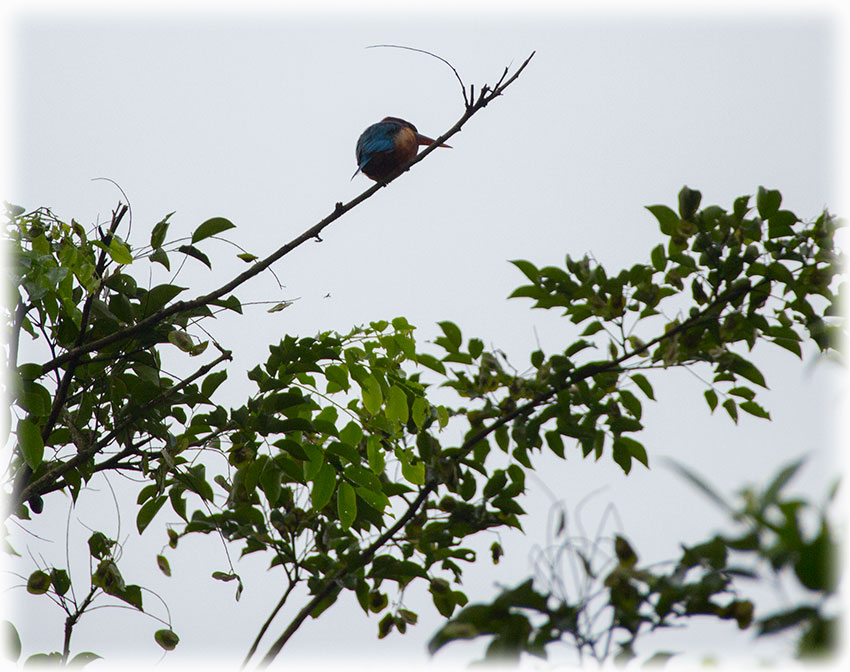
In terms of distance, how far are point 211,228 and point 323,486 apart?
80 cm

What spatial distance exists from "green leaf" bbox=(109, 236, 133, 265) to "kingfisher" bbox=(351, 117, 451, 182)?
6.97 feet

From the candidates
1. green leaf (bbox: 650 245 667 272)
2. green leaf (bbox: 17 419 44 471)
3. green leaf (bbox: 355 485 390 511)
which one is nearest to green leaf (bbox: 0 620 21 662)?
green leaf (bbox: 17 419 44 471)

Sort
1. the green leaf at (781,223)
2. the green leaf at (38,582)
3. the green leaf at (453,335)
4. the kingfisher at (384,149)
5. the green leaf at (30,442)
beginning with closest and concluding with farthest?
the green leaf at (781,223)
the green leaf at (30,442)
the green leaf at (453,335)
the green leaf at (38,582)
the kingfisher at (384,149)

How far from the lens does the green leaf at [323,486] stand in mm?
2416

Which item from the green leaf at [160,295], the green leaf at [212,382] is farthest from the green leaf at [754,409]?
the green leaf at [160,295]

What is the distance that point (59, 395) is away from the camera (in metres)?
2.42

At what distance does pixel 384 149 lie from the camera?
4.57 m

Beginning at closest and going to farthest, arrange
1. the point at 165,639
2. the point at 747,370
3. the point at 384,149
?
the point at 747,370 < the point at 165,639 < the point at 384,149

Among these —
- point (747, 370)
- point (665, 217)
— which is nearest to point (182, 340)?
point (665, 217)

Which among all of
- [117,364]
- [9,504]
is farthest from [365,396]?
[9,504]

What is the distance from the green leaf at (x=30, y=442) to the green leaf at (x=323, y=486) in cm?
72

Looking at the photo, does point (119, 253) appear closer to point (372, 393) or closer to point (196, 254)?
point (196, 254)

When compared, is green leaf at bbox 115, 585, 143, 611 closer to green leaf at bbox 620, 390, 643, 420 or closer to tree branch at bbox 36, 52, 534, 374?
tree branch at bbox 36, 52, 534, 374

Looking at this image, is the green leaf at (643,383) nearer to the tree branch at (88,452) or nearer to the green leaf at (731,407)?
the green leaf at (731,407)
